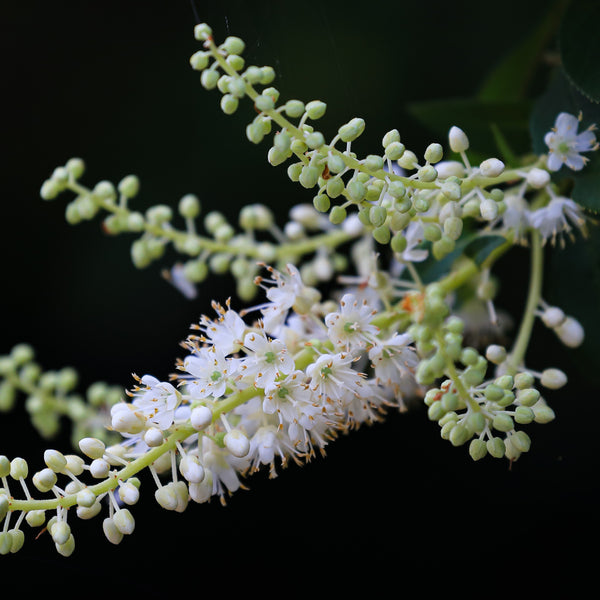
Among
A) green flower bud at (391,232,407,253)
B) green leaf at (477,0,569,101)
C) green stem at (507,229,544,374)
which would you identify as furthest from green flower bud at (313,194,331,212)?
green leaf at (477,0,569,101)

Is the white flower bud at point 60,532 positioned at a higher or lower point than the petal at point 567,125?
lower

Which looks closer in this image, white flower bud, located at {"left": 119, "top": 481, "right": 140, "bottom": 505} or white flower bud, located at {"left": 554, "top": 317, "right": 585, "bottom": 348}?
white flower bud, located at {"left": 119, "top": 481, "right": 140, "bottom": 505}

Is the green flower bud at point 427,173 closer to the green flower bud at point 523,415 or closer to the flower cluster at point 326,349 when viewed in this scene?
the flower cluster at point 326,349

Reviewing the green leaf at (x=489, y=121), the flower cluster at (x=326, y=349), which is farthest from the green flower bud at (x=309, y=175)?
the green leaf at (x=489, y=121)

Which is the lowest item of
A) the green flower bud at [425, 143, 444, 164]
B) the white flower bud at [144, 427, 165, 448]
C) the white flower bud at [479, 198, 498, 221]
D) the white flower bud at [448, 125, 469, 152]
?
the white flower bud at [144, 427, 165, 448]

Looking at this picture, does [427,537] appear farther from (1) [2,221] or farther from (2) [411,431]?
(1) [2,221]

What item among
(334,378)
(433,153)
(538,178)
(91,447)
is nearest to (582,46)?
(538,178)

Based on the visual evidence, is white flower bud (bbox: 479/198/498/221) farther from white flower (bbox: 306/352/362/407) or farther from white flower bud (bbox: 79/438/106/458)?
white flower bud (bbox: 79/438/106/458)

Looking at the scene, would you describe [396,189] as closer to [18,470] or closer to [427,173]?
[427,173]
